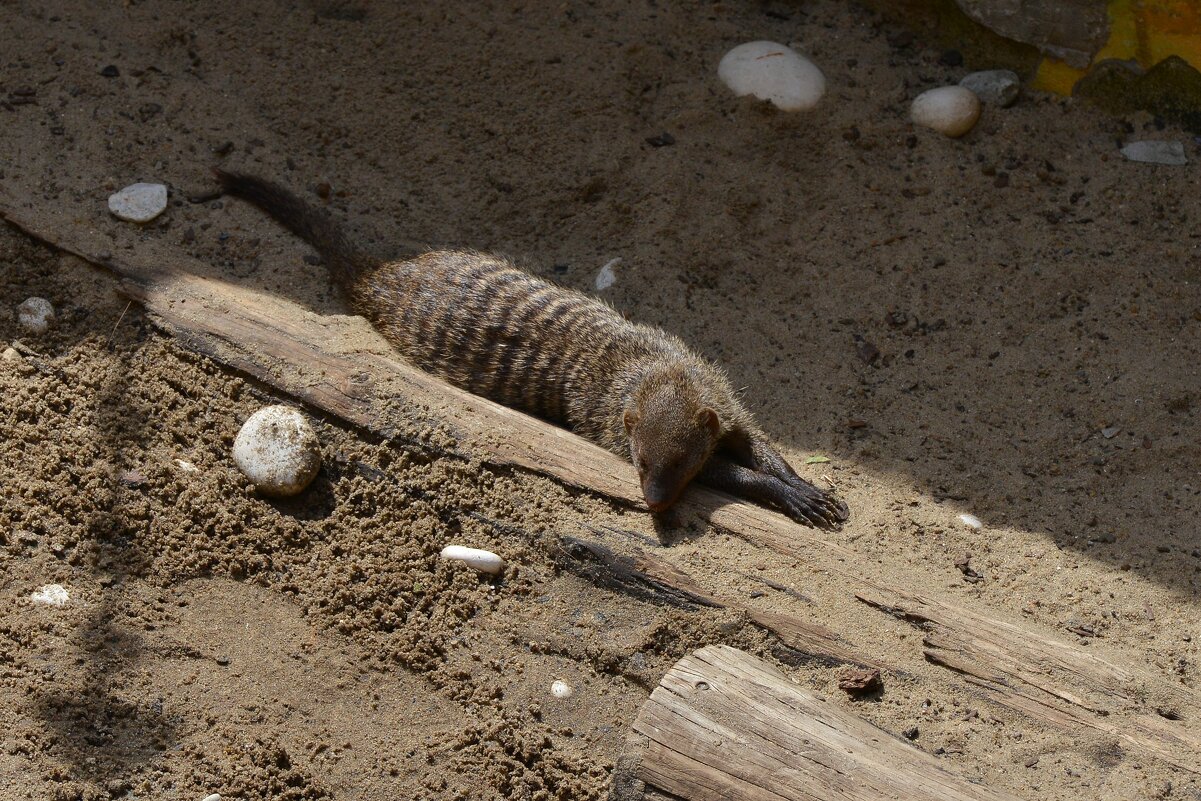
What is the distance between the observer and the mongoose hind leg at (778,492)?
11.9 ft

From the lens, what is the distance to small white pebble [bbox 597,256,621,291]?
184 inches

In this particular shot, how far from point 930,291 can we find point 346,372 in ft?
8.13

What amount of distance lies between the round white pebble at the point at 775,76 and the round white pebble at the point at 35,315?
124 inches

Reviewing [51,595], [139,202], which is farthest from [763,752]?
[139,202]

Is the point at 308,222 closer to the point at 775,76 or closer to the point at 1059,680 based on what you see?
the point at 775,76

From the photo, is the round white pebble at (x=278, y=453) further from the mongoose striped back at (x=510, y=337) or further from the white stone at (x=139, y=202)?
the white stone at (x=139, y=202)

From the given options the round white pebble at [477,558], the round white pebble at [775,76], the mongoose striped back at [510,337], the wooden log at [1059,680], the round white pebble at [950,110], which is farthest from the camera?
the round white pebble at [775,76]

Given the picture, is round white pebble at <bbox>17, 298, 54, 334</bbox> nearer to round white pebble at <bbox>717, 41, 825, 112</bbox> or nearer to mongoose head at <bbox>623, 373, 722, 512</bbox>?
mongoose head at <bbox>623, 373, 722, 512</bbox>

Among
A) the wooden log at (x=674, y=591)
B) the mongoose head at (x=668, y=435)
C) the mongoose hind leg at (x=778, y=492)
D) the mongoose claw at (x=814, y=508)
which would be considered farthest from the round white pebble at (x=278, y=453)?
the mongoose claw at (x=814, y=508)

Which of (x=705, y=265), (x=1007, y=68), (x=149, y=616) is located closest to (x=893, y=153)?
(x=1007, y=68)

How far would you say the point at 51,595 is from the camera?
2971 millimetres

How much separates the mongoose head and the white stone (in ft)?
6.97

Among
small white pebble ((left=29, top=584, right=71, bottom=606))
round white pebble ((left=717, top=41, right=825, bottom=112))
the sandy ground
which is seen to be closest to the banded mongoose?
the sandy ground

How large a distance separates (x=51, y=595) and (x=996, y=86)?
442 centimetres
